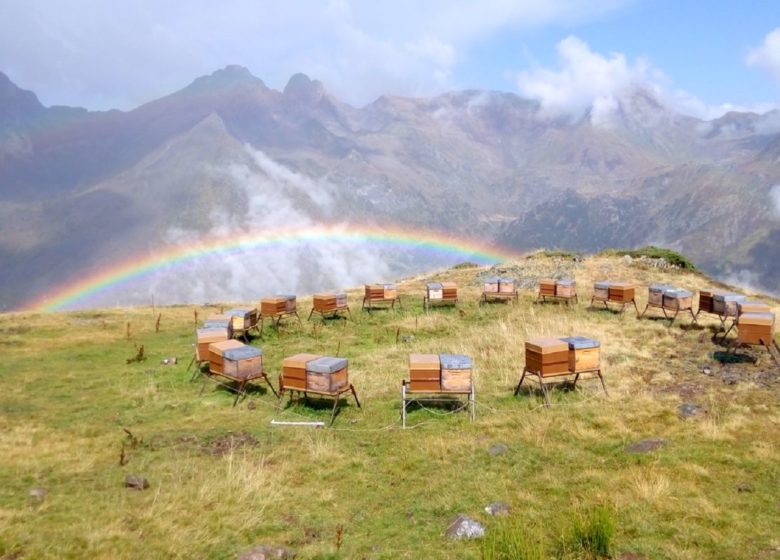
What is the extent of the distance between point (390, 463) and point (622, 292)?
2213cm

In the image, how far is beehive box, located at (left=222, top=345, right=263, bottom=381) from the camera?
1989 centimetres

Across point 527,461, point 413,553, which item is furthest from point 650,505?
point 413,553

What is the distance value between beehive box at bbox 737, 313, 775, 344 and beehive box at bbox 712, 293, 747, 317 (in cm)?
339

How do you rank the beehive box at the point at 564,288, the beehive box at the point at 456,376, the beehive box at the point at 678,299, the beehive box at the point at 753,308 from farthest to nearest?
the beehive box at the point at 564,288 → the beehive box at the point at 678,299 → the beehive box at the point at 753,308 → the beehive box at the point at 456,376

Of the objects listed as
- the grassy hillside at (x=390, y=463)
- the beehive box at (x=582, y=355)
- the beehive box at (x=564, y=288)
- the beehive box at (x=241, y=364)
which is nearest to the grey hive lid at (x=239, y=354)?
the beehive box at (x=241, y=364)

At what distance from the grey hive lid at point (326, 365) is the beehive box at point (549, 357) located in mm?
6750

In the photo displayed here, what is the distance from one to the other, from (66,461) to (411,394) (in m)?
11.0

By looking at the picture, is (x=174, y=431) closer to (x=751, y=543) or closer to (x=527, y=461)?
(x=527, y=461)

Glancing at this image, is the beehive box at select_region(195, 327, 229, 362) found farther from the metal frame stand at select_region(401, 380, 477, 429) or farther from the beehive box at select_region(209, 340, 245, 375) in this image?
the metal frame stand at select_region(401, 380, 477, 429)

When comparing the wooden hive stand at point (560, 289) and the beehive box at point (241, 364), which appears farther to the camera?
A: the wooden hive stand at point (560, 289)

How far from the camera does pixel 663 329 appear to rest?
27.3 meters

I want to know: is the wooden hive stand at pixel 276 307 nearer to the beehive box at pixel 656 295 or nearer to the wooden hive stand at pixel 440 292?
the wooden hive stand at pixel 440 292

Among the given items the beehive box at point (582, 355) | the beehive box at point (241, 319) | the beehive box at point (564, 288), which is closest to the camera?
the beehive box at point (582, 355)

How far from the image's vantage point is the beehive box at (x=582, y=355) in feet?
61.0
